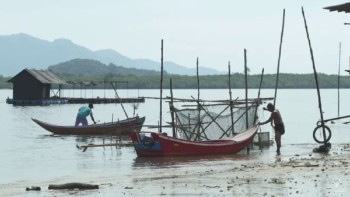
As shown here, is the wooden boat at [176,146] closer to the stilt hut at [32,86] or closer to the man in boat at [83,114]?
the man in boat at [83,114]

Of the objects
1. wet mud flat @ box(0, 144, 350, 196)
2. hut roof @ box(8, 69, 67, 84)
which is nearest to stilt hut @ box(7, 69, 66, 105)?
hut roof @ box(8, 69, 67, 84)

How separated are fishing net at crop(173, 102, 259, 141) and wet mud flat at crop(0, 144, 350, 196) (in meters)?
2.65

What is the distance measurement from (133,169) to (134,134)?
254 centimetres

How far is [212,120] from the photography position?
2498cm

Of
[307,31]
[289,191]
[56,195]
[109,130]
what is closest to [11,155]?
[109,130]

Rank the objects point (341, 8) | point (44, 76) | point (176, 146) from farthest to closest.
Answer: point (44, 76), point (176, 146), point (341, 8)

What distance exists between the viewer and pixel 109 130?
37031 mm

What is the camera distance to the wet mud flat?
13.8m

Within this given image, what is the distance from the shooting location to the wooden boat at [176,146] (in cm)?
2330

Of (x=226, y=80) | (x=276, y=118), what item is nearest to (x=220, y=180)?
(x=276, y=118)

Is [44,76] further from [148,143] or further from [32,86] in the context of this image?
[148,143]

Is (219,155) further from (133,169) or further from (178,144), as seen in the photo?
(133,169)

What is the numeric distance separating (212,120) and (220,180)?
29.9 feet

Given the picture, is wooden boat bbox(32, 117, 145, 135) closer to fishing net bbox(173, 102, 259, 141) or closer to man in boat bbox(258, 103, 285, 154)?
fishing net bbox(173, 102, 259, 141)
